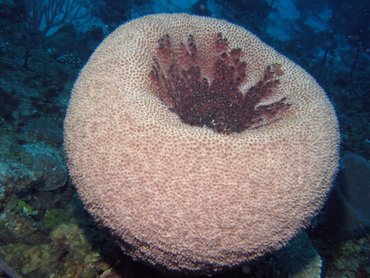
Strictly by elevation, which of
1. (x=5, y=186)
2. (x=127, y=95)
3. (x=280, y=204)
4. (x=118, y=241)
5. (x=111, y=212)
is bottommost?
(x=5, y=186)

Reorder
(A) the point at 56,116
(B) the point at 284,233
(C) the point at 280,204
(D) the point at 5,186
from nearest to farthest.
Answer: (C) the point at 280,204 → (B) the point at 284,233 → (D) the point at 5,186 → (A) the point at 56,116

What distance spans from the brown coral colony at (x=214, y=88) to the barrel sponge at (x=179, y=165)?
2 centimetres

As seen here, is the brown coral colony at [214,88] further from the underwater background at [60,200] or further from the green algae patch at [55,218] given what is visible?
the green algae patch at [55,218]

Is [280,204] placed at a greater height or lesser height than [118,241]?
greater

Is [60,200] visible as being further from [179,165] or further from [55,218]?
[179,165]

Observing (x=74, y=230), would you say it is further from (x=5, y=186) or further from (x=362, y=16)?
(x=362, y=16)

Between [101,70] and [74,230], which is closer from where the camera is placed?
[101,70]

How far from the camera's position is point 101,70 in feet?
7.44

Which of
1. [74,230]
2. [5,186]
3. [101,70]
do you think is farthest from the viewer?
[5,186]

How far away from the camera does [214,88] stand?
2775mm

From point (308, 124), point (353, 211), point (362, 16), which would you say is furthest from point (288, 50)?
point (308, 124)

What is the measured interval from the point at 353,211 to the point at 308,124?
3301mm

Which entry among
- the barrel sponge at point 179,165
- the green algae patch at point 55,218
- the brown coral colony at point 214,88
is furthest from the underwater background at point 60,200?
the brown coral colony at point 214,88

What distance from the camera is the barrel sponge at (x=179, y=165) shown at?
74.0 inches
